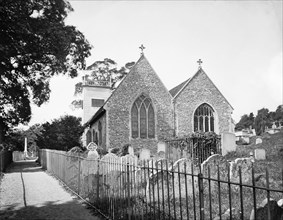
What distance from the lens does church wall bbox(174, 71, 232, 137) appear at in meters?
24.8

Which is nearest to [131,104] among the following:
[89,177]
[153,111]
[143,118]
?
[143,118]

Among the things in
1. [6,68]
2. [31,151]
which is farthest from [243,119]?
[6,68]

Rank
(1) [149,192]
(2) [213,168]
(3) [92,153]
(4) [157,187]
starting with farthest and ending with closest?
(3) [92,153] < (2) [213,168] < (1) [149,192] < (4) [157,187]

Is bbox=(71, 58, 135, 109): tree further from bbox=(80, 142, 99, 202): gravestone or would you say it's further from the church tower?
bbox=(80, 142, 99, 202): gravestone

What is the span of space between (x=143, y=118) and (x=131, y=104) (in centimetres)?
169

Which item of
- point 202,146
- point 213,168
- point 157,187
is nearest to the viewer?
point 157,187

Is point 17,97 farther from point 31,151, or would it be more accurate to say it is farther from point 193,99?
point 31,151

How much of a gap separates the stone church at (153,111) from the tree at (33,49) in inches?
196

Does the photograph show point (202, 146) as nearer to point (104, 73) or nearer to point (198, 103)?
point (198, 103)

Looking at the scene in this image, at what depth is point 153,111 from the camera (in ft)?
79.3

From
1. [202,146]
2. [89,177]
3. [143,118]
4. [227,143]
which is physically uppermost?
[143,118]

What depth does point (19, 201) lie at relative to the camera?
8.83 metres

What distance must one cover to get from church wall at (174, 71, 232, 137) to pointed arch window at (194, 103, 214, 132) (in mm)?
446

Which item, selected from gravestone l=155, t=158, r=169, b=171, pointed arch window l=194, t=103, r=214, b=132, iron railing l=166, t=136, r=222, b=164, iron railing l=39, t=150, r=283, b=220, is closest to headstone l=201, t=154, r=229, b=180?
iron railing l=39, t=150, r=283, b=220
